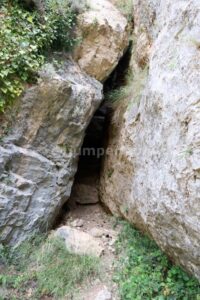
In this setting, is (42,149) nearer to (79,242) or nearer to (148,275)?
(79,242)

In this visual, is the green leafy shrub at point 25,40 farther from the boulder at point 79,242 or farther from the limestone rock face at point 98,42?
the boulder at point 79,242

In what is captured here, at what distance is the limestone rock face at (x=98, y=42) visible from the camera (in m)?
4.37

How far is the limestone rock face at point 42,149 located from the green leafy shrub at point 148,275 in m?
1.12

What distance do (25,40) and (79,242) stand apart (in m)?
2.62

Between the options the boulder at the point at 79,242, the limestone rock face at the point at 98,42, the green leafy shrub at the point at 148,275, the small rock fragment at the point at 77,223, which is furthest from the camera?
the limestone rock face at the point at 98,42

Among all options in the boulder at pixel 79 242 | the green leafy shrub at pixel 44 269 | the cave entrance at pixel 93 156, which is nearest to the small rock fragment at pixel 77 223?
the cave entrance at pixel 93 156

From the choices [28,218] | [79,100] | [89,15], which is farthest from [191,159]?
[89,15]

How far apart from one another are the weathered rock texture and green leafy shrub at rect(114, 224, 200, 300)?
23 cm

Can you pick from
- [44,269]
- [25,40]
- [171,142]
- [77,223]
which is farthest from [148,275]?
[25,40]

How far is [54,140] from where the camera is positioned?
3854mm

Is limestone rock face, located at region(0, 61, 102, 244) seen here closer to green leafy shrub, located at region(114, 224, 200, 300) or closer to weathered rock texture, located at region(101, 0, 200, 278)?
weathered rock texture, located at region(101, 0, 200, 278)

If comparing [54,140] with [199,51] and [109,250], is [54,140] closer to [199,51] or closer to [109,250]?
[109,250]

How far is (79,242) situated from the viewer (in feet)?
12.1

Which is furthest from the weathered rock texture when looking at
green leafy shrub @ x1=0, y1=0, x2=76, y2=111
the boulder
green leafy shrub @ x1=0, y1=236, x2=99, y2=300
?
green leafy shrub @ x1=0, y1=0, x2=76, y2=111
